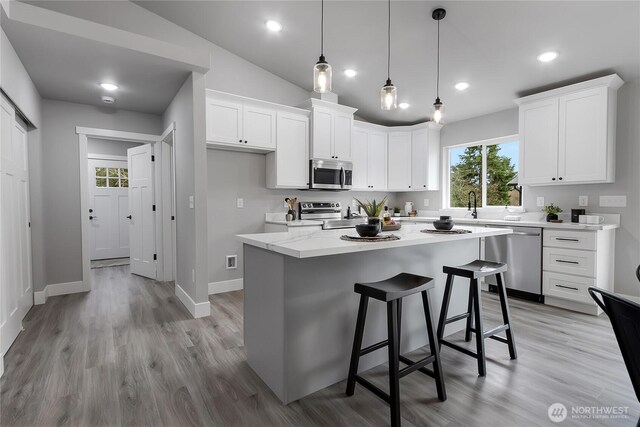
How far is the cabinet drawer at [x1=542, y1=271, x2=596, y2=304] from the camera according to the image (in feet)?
10.4

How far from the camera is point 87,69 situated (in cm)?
297

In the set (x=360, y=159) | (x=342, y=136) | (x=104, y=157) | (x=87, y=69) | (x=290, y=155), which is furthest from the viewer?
(x=104, y=157)

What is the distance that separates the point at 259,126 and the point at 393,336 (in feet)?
10.4

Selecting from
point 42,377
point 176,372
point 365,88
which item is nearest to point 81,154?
point 42,377

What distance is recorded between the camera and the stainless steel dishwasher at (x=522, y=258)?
3.50 m

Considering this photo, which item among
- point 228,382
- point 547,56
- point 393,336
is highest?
point 547,56

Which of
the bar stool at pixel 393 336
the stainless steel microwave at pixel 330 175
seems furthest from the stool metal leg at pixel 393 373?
the stainless steel microwave at pixel 330 175

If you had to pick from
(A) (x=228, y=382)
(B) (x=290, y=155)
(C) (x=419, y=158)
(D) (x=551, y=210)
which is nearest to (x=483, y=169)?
(C) (x=419, y=158)

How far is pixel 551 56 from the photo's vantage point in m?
3.17

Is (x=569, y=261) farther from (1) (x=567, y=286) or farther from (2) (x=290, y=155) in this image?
(2) (x=290, y=155)

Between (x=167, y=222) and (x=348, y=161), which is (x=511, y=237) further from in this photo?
(x=167, y=222)

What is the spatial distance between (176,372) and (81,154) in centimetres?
332

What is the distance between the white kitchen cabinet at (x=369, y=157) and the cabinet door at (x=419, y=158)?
46cm

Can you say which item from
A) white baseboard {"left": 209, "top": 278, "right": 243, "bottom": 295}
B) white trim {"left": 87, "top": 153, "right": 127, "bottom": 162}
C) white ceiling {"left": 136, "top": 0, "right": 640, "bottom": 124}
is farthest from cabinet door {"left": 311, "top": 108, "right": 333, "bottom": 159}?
white trim {"left": 87, "top": 153, "right": 127, "bottom": 162}
